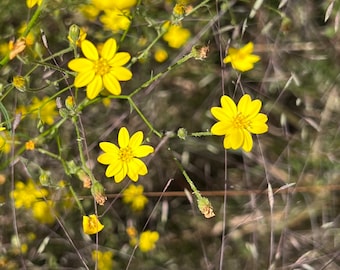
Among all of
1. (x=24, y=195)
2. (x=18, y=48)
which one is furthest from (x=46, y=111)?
(x=18, y=48)

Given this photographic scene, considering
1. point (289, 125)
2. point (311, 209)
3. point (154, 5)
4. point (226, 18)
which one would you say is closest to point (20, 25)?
point (154, 5)

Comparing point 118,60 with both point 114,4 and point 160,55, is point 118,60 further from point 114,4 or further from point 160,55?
point 160,55

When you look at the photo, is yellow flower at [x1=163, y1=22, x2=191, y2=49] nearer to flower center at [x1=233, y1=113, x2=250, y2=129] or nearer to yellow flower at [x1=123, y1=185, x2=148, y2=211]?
yellow flower at [x1=123, y1=185, x2=148, y2=211]

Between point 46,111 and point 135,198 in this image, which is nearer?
point 46,111

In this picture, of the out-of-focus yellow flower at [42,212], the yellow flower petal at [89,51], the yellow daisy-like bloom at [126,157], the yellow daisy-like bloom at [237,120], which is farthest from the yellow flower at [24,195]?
the yellow daisy-like bloom at [237,120]

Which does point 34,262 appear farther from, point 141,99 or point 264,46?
point 264,46

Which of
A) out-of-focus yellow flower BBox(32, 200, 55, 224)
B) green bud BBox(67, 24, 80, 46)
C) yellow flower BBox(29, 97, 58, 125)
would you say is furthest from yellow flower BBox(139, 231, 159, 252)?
green bud BBox(67, 24, 80, 46)
